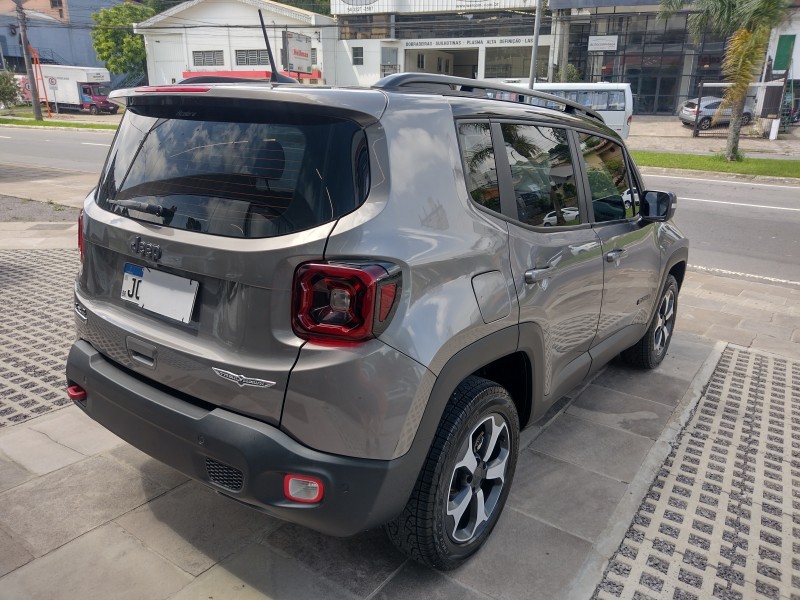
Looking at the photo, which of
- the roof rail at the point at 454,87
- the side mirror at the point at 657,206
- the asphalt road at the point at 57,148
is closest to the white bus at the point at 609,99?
A: the asphalt road at the point at 57,148

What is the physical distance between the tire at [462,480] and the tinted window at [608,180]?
1.39 m

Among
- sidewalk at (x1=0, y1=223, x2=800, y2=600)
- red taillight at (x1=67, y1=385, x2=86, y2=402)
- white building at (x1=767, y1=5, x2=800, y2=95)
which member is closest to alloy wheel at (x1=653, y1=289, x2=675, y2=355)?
sidewalk at (x1=0, y1=223, x2=800, y2=600)

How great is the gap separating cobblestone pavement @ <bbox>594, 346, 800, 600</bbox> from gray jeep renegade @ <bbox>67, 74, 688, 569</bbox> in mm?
671

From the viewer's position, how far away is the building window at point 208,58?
49375 mm

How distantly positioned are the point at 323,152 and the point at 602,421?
263 centimetres

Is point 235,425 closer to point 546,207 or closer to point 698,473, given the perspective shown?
point 546,207

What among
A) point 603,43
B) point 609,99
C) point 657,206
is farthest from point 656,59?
point 657,206

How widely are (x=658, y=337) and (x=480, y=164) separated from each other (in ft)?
9.12

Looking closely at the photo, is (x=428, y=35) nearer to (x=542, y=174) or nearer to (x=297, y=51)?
(x=297, y=51)

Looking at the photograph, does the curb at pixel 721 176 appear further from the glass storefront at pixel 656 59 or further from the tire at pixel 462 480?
the glass storefront at pixel 656 59

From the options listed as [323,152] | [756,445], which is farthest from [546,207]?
[756,445]

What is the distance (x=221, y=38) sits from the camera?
48.6m

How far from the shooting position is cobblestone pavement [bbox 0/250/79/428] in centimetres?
382

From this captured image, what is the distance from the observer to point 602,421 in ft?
12.7
